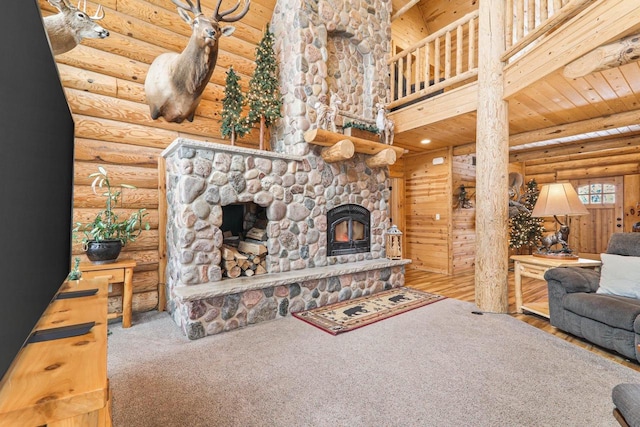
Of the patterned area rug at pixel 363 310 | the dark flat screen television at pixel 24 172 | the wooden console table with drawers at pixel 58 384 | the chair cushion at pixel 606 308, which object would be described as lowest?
the patterned area rug at pixel 363 310

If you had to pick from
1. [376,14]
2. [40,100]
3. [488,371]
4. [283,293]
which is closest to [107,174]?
[283,293]

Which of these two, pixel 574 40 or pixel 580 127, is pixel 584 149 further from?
pixel 574 40

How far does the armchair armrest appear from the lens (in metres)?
2.67

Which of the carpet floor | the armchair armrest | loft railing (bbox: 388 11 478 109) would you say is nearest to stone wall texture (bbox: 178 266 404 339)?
the carpet floor

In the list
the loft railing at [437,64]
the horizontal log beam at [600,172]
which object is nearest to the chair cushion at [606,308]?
the loft railing at [437,64]

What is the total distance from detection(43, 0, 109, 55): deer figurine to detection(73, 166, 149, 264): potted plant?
1.11 meters

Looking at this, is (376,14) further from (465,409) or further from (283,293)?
(465,409)

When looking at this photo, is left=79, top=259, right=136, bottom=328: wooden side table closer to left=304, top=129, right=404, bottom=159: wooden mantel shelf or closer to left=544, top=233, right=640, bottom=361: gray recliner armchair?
left=304, top=129, right=404, bottom=159: wooden mantel shelf

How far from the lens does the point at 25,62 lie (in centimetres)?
73

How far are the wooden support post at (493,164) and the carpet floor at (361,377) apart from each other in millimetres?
533

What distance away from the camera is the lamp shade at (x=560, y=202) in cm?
313

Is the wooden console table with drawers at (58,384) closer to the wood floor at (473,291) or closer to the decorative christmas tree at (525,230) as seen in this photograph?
the wood floor at (473,291)

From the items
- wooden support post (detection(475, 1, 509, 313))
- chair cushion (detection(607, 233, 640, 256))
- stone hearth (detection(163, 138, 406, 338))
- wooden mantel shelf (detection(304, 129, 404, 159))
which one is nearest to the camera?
chair cushion (detection(607, 233, 640, 256))

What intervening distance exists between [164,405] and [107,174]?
243cm
